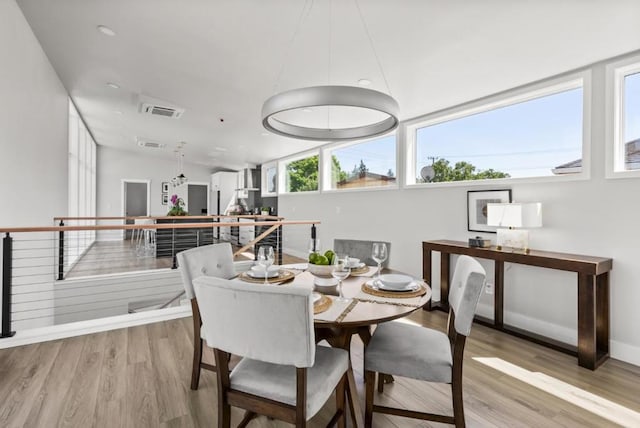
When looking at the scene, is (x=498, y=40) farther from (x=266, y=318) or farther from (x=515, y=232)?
(x=266, y=318)

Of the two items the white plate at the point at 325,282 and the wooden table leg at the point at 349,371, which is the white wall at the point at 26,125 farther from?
the wooden table leg at the point at 349,371

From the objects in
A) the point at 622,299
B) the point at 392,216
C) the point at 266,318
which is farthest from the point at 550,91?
the point at 266,318

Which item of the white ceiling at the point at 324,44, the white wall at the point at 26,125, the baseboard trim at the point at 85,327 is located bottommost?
the baseboard trim at the point at 85,327

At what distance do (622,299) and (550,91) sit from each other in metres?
1.94

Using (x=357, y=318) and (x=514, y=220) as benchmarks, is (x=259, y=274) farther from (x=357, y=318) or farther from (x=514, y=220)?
(x=514, y=220)

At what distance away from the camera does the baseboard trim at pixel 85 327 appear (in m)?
2.61

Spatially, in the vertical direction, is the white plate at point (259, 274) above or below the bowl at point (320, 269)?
below

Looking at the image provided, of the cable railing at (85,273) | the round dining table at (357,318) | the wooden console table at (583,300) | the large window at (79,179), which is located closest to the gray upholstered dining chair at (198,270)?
the round dining table at (357,318)

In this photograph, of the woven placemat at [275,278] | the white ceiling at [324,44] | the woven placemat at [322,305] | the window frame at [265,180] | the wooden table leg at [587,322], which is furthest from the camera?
the window frame at [265,180]

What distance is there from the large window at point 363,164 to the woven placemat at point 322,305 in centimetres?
332

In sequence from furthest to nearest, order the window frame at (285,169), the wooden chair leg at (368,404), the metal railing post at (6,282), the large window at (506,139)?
the window frame at (285,169) < the large window at (506,139) < the metal railing post at (6,282) < the wooden chair leg at (368,404)

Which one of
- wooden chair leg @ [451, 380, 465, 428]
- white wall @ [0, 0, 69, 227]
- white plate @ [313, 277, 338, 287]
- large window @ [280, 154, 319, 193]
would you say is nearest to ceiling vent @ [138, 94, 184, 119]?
white wall @ [0, 0, 69, 227]

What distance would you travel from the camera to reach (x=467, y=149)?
3.81 meters

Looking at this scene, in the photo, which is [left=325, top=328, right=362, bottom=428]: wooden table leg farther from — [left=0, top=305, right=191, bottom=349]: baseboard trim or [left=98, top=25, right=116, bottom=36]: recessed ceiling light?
[left=98, top=25, right=116, bottom=36]: recessed ceiling light
